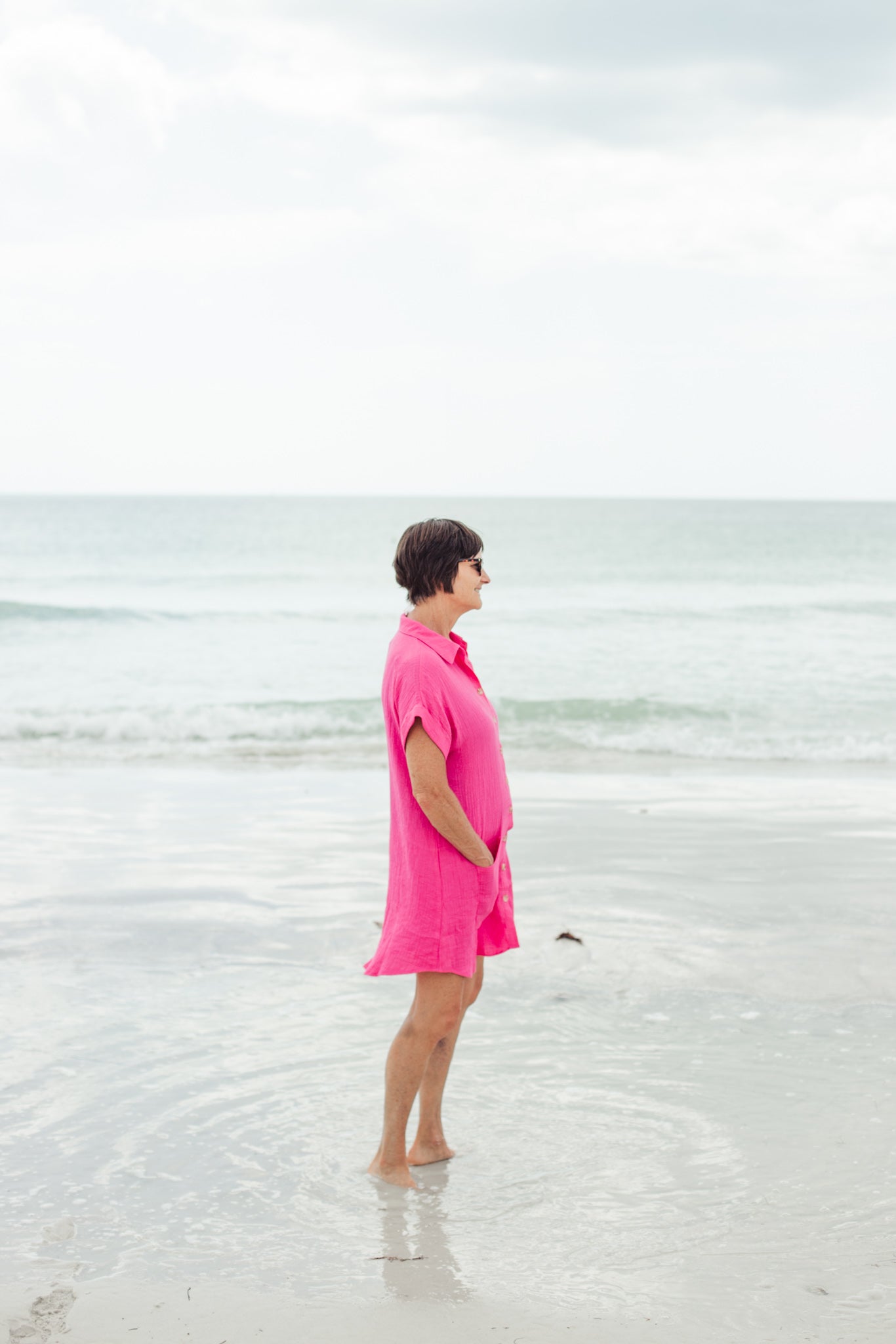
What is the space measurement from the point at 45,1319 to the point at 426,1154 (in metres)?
1.20

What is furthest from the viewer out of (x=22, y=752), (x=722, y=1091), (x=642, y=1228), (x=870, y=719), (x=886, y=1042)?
(x=870, y=719)

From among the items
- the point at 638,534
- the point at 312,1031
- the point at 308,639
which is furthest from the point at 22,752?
the point at 638,534

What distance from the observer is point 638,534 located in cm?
7806

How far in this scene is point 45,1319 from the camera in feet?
8.94

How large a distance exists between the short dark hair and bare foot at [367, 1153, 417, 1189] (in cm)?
163

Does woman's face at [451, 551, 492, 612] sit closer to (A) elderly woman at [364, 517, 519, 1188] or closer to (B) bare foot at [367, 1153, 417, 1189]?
(A) elderly woman at [364, 517, 519, 1188]

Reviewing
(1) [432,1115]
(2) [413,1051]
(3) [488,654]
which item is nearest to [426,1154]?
(1) [432,1115]

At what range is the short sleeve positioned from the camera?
3.13m

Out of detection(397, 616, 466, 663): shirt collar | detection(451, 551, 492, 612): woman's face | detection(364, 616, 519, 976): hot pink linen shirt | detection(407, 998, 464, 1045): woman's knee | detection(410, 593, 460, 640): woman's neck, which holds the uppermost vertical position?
detection(451, 551, 492, 612): woman's face

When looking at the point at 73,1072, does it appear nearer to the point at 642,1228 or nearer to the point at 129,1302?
the point at 129,1302

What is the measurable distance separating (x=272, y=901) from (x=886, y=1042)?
329 centimetres

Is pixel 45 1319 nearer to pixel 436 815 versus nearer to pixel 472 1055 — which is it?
pixel 436 815

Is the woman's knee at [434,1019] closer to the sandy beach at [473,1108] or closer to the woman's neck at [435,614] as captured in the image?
the sandy beach at [473,1108]

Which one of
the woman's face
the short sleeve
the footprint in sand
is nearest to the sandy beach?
the footprint in sand
